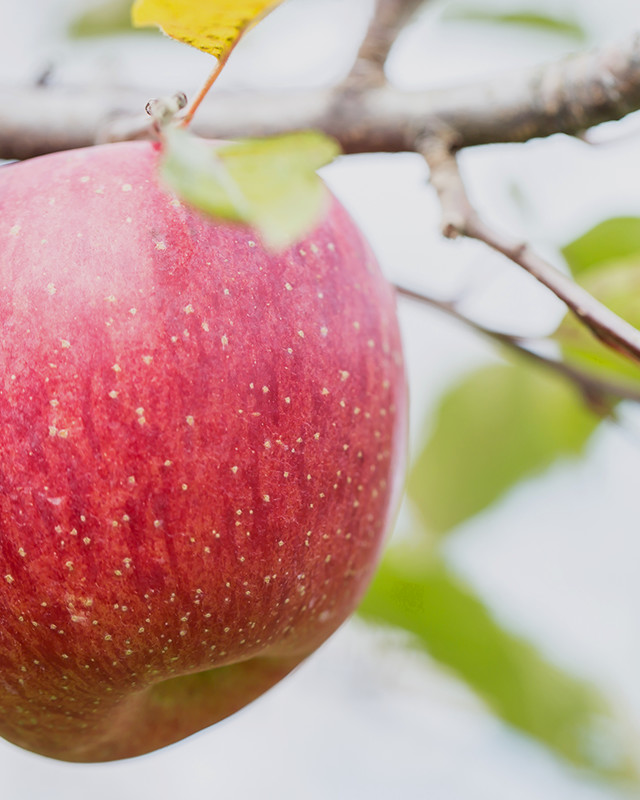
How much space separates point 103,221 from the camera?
50 centimetres

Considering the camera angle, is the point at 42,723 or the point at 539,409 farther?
the point at 539,409

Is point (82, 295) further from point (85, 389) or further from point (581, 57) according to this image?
point (581, 57)

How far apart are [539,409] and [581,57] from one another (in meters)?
0.52

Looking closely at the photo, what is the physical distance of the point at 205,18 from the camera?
0.46m

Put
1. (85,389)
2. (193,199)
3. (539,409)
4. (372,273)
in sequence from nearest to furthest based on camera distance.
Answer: (193,199) < (85,389) < (372,273) < (539,409)

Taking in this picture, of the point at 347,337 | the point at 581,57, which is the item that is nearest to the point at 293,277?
the point at 347,337

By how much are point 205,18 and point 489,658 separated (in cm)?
72

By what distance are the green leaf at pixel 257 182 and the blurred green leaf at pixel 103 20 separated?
81cm

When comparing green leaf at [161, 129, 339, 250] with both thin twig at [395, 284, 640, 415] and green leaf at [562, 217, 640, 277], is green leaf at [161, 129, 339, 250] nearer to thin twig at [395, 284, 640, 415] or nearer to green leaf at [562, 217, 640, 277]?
thin twig at [395, 284, 640, 415]

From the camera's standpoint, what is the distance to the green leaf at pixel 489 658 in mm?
1003

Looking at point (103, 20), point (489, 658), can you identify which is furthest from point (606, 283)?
point (103, 20)

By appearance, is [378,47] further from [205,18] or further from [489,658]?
[489,658]

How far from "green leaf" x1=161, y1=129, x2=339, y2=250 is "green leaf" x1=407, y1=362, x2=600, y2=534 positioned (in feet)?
2.39

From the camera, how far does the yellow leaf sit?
0.45 m
